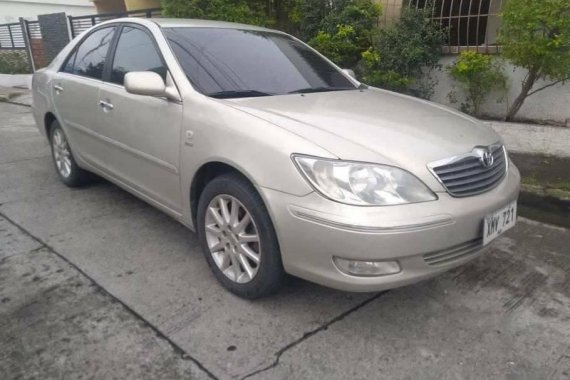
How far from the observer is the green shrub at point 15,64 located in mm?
14500

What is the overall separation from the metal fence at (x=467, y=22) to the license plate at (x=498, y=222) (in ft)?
13.9

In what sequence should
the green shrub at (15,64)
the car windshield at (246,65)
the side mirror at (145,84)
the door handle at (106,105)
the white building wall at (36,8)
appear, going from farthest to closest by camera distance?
the white building wall at (36,8) < the green shrub at (15,64) < the door handle at (106,105) < the car windshield at (246,65) < the side mirror at (145,84)

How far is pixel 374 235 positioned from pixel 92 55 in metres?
3.01

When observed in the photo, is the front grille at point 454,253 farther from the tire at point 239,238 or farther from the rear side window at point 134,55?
the rear side window at point 134,55

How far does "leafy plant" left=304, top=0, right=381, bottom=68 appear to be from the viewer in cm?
679

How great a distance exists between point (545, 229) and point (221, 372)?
2819 millimetres

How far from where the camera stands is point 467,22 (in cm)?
638

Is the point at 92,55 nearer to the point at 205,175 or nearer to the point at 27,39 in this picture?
the point at 205,175

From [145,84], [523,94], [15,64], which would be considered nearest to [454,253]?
[145,84]

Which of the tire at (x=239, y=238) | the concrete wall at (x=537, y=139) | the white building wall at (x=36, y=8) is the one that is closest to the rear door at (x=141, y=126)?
the tire at (x=239, y=238)

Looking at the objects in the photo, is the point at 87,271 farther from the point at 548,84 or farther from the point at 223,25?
the point at 548,84

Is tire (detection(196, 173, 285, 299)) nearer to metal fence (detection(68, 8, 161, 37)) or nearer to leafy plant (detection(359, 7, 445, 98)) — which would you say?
leafy plant (detection(359, 7, 445, 98))

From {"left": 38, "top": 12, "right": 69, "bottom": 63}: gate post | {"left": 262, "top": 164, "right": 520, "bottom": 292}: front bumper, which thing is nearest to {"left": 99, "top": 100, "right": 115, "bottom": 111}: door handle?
{"left": 262, "top": 164, "right": 520, "bottom": 292}: front bumper

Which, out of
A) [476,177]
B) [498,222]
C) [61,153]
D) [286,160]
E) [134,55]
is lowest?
[61,153]
